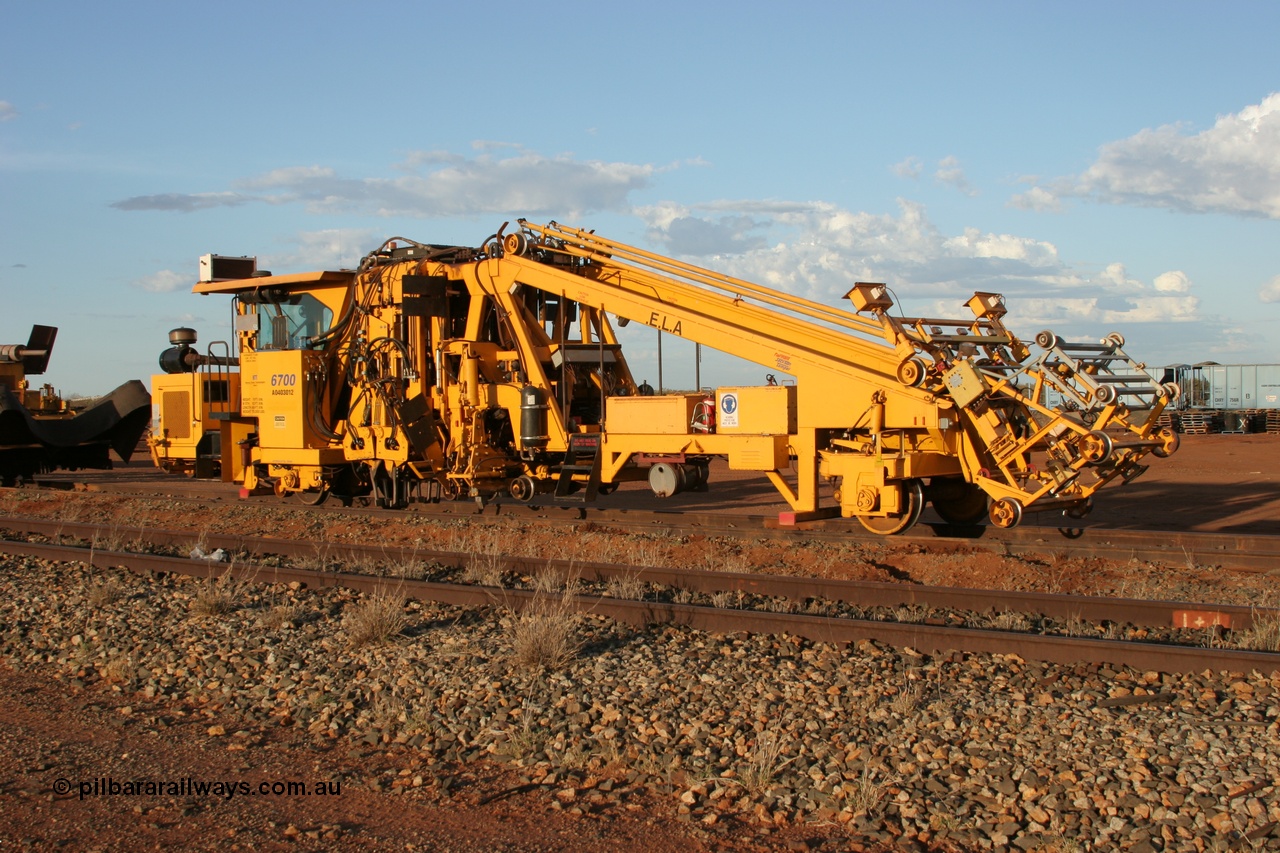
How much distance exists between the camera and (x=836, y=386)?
10398 mm

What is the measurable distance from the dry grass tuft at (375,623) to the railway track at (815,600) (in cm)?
77

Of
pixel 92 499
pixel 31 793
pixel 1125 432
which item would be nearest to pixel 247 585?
pixel 31 793

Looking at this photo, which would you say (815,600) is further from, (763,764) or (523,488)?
(523,488)

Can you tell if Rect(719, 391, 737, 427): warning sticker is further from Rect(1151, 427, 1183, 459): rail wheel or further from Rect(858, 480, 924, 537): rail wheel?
Rect(1151, 427, 1183, 459): rail wheel

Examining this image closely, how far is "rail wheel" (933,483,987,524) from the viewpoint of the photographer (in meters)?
11.9

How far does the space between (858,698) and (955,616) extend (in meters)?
2.54

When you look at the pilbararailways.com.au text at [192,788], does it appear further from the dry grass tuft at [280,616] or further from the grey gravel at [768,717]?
the dry grass tuft at [280,616]

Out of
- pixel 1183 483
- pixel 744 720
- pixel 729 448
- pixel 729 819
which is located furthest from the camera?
pixel 1183 483

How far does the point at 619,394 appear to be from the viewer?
13.6m

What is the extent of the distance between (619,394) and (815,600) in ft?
17.7

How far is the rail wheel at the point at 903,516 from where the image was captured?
1052 cm

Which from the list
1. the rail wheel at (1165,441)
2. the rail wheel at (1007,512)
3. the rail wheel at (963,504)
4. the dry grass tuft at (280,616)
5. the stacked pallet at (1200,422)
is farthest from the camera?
the stacked pallet at (1200,422)

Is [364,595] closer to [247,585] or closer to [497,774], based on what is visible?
[247,585]

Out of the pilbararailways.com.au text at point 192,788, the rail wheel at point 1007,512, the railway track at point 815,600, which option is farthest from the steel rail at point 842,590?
the pilbararailways.com.au text at point 192,788
